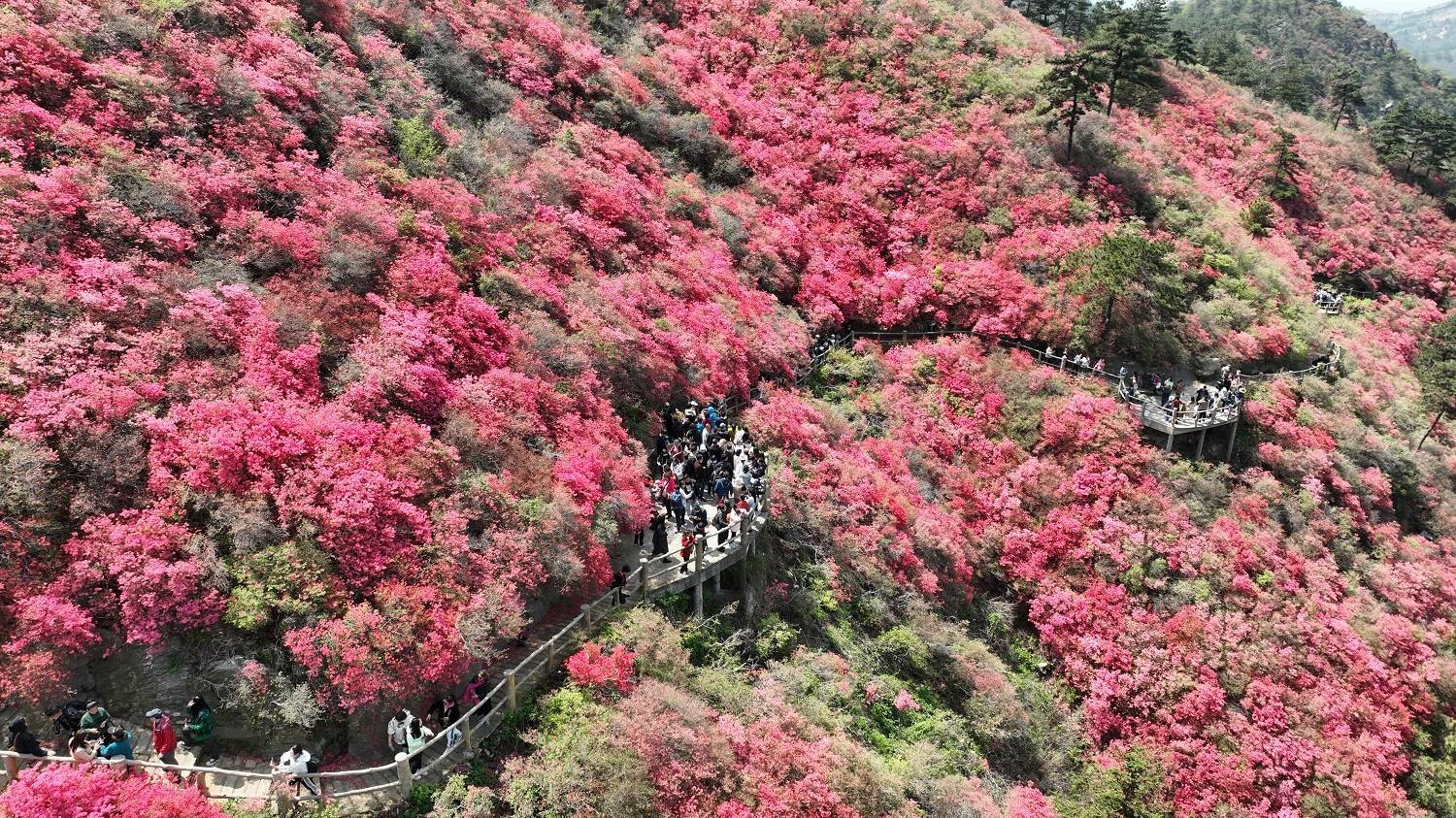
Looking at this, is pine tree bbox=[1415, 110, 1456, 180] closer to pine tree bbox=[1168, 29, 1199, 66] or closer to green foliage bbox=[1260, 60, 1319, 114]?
green foliage bbox=[1260, 60, 1319, 114]

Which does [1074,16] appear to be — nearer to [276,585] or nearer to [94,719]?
[276,585]

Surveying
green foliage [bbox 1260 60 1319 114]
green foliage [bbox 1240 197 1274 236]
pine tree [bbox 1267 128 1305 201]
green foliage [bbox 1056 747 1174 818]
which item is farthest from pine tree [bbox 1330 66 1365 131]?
green foliage [bbox 1056 747 1174 818]

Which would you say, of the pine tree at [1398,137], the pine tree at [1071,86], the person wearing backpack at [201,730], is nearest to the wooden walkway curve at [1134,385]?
the pine tree at [1071,86]

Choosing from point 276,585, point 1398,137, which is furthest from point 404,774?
point 1398,137

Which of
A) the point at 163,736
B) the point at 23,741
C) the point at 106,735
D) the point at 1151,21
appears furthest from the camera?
the point at 1151,21

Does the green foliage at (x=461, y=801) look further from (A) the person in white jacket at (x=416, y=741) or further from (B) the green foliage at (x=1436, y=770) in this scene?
(B) the green foliage at (x=1436, y=770)

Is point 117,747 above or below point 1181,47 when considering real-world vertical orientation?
below
